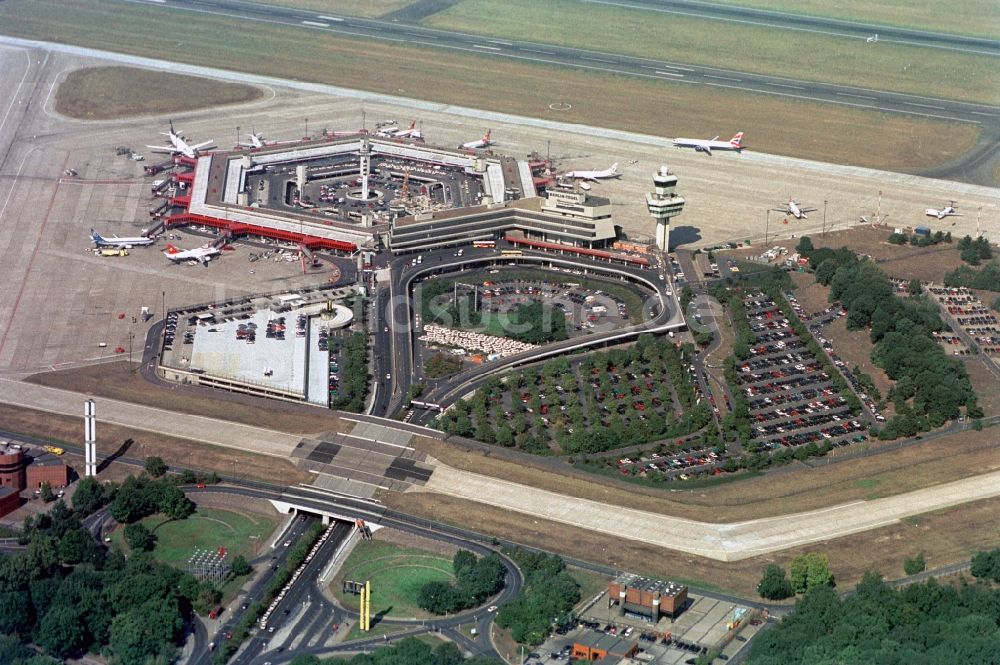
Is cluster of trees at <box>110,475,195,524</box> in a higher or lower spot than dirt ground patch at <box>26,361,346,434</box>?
lower

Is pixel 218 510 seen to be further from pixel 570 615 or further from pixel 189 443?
pixel 570 615

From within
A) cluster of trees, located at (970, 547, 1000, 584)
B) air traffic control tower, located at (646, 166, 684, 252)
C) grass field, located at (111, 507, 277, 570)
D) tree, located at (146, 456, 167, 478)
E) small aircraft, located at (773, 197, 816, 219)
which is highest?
air traffic control tower, located at (646, 166, 684, 252)

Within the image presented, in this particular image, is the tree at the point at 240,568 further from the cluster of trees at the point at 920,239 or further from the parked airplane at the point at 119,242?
the cluster of trees at the point at 920,239

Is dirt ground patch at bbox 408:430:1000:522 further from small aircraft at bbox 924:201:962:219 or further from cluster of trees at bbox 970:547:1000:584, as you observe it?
small aircraft at bbox 924:201:962:219

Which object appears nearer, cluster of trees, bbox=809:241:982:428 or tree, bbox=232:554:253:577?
tree, bbox=232:554:253:577

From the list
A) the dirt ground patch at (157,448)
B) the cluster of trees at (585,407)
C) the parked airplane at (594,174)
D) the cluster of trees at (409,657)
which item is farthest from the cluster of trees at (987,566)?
the parked airplane at (594,174)

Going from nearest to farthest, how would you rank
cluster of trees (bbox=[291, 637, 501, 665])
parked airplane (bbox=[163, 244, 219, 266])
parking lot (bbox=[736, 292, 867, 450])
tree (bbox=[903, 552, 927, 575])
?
1. cluster of trees (bbox=[291, 637, 501, 665])
2. tree (bbox=[903, 552, 927, 575])
3. parking lot (bbox=[736, 292, 867, 450])
4. parked airplane (bbox=[163, 244, 219, 266])

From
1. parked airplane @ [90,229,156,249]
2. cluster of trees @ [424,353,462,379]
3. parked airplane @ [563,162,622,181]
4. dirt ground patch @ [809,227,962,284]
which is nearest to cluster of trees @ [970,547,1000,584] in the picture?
cluster of trees @ [424,353,462,379]

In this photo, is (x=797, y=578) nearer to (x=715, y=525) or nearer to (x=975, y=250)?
(x=715, y=525)
